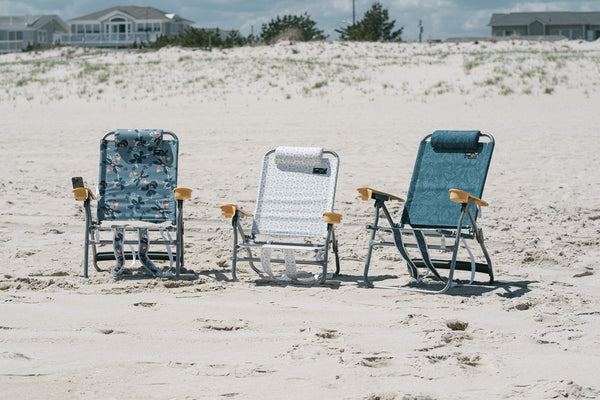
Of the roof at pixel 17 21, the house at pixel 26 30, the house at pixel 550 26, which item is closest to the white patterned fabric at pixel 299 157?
the house at pixel 26 30

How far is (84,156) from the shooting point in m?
11.4

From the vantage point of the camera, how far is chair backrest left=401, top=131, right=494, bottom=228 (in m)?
5.20

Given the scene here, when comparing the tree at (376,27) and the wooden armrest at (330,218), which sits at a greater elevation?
the tree at (376,27)

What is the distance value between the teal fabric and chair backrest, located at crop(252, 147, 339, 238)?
30.0 inches

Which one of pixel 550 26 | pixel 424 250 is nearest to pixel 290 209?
pixel 424 250

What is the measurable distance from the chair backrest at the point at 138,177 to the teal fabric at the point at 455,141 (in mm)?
2019

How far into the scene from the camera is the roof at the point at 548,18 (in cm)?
6041

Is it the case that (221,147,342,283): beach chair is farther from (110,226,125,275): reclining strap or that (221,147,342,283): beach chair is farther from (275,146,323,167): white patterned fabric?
(110,226,125,275): reclining strap

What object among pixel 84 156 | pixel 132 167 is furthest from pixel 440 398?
pixel 84 156

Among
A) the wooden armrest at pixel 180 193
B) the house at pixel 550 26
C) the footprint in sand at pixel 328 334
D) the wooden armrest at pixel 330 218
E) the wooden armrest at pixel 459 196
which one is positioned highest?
the house at pixel 550 26

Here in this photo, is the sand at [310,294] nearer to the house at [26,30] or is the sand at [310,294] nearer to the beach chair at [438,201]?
the beach chair at [438,201]

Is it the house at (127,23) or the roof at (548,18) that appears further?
the roof at (548,18)

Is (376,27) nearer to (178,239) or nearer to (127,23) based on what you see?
(127,23)

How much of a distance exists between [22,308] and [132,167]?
1.65 m
